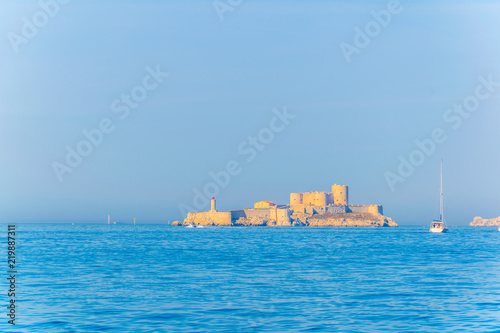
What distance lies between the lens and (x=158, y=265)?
100 ft

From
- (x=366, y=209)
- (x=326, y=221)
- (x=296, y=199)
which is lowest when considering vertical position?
A: (x=326, y=221)

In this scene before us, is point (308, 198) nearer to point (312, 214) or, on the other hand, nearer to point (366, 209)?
point (312, 214)

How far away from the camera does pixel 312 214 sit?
6358 inches

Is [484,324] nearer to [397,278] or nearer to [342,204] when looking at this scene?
[397,278]

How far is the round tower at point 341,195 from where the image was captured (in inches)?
6412

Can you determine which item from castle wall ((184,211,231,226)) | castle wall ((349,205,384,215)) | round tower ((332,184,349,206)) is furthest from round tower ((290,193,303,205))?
castle wall ((184,211,231,226))

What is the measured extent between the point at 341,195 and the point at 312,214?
9447mm

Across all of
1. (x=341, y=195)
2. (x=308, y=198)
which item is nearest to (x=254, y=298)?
(x=341, y=195)

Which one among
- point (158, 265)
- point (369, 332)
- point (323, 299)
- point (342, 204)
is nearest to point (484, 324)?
point (369, 332)

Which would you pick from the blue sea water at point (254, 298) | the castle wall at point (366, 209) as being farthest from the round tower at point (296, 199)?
the blue sea water at point (254, 298)

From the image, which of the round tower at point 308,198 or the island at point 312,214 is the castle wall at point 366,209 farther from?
the round tower at point 308,198

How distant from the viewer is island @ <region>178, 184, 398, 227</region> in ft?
527

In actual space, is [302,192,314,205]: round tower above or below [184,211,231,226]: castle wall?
above

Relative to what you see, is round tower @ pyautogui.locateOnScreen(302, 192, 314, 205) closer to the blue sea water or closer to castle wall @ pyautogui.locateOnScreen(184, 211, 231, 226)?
castle wall @ pyautogui.locateOnScreen(184, 211, 231, 226)
